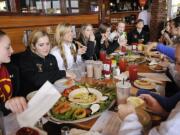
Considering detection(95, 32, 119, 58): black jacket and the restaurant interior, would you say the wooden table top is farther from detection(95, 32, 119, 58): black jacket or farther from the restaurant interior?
detection(95, 32, 119, 58): black jacket

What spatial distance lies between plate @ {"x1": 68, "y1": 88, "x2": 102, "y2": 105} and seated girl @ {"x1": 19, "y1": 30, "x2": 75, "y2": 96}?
349mm

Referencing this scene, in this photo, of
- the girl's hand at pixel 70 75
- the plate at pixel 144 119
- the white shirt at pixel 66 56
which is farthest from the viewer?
the white shirt at pixel 66 56

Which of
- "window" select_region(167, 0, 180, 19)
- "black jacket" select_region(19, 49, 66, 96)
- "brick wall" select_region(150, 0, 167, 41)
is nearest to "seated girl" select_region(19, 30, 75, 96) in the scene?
"black jacket" select_region(19, 49, 66, 96)

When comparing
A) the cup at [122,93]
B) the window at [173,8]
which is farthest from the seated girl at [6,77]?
the window at [173,8]

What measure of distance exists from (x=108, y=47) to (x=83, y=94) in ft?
6.09

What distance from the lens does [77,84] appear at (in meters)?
1.57

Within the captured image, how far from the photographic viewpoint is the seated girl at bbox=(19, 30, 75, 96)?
177 centimetres

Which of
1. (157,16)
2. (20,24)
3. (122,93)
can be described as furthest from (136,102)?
(157,16)

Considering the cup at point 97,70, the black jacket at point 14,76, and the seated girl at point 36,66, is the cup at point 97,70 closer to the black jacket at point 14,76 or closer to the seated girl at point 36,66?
the seated girl at point 36,66

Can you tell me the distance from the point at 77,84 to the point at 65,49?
993 millimetres

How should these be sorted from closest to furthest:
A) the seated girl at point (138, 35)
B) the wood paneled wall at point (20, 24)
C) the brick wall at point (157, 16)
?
the wood paneled wall at point (20, 24)
the seated girl at point (138, 35)
the brick wall at point (157, 16)

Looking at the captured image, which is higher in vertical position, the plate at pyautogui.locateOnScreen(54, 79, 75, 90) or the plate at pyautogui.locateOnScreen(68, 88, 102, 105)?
the plate at pyautogui.locateOnScreen(54, 79, 75, 90)

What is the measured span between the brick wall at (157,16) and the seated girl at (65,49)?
477 centimetres

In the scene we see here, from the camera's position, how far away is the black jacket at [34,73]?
177 centimetres
